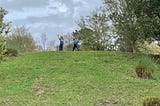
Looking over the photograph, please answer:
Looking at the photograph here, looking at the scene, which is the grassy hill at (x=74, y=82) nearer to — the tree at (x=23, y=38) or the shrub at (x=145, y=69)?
the shrub at (x=145, y=69)

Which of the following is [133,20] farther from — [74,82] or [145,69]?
[74,82]

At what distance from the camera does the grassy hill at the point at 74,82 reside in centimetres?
1697

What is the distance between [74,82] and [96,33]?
87.2 ft

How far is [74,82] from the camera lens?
2025 cm

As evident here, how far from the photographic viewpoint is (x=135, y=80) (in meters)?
20.6

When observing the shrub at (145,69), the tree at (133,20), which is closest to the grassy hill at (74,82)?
the shrub at (145,69)

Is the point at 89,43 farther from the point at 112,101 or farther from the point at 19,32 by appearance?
the point at 112,101

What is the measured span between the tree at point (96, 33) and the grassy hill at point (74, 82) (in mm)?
17363

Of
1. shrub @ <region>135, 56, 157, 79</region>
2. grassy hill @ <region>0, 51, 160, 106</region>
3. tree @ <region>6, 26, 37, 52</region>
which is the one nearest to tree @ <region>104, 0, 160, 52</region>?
grassy hill @ <region>0, 51, 160, 106</region>

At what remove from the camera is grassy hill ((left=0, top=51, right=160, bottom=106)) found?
1697cm

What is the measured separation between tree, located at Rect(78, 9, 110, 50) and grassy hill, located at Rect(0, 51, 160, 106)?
684 inches

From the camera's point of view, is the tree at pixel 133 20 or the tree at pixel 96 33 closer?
the tree at pixel 133 20

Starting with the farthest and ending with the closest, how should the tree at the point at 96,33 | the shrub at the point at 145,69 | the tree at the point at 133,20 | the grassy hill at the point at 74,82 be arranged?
the tree at the point at 96,33
the tree at the point at 133,20
the shrub at the point at 145,69
the grassy hill at the point at 74,82

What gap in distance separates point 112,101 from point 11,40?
3436 cm
